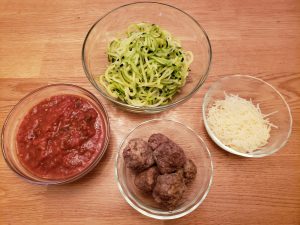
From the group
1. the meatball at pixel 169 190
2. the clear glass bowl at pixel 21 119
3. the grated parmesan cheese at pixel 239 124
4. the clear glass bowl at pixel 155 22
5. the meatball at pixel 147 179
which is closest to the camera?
the meatball at pixel 169 190

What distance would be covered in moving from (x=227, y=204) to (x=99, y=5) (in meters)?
2.69

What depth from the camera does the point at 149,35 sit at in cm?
274

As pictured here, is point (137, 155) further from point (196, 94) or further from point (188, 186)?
point (196, 94)

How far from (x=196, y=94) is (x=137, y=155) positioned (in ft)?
3.32

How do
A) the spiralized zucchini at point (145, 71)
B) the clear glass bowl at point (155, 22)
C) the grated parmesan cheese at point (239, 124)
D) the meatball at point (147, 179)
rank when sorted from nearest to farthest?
the meatball at point (147, 179), the grated parmesan cheese at point (239, 124), the spiralized zucchini at point (145, 71), the clear glass bowl at point (155, 22)

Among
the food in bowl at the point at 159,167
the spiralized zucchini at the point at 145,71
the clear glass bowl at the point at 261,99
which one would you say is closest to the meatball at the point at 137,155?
the food in bowl at the point at 159,167

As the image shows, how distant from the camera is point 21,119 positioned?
2588 millimetres

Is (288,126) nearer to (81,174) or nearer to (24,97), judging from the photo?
(81,174)

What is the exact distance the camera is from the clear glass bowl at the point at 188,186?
2.18 meters

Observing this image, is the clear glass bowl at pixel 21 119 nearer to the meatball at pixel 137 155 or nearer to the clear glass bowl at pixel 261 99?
the meatball at pixel 137 155

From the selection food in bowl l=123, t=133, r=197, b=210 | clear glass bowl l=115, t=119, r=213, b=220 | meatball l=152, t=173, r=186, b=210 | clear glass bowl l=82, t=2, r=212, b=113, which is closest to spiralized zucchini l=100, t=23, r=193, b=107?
clear glass bowl l=82, t=2, r=212, b=113

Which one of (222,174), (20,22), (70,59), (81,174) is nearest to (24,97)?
(70,59)

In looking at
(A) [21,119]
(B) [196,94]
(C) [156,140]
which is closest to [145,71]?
(B) [196,94]

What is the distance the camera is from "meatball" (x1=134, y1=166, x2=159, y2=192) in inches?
85.2
